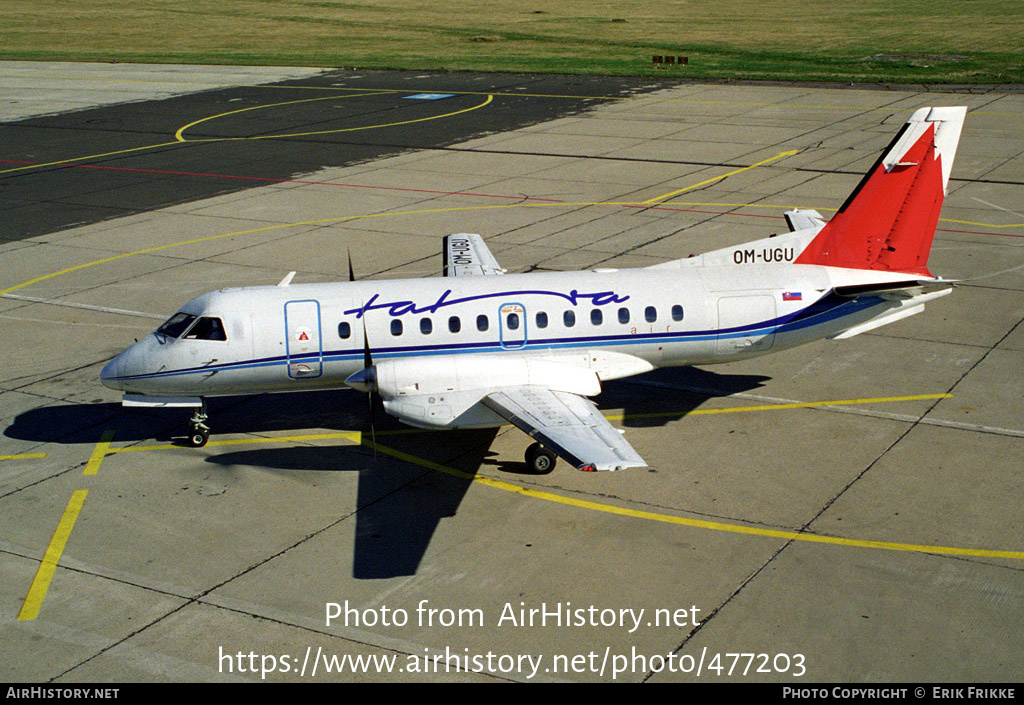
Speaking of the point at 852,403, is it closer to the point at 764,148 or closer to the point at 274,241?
the point at 274,241

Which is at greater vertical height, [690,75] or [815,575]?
[690,75]

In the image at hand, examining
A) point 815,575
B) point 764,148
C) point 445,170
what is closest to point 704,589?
point 815,575

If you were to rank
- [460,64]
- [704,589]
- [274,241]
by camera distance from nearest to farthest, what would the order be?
[704,589] < [274,241] < [460,64]

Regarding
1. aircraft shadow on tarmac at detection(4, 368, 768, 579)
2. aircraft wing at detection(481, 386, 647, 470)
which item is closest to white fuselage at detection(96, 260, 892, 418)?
aircraft wing at detection(481, 386, 647, 470)

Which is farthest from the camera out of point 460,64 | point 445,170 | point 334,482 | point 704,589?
point 460,64

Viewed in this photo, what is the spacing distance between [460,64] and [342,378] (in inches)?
2595

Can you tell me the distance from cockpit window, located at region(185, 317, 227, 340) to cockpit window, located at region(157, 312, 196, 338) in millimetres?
195

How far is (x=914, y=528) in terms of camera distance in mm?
18438

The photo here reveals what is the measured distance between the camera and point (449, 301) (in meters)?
22.4

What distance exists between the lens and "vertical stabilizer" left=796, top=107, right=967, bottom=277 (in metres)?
23.6

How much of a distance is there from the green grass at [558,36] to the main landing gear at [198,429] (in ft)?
194

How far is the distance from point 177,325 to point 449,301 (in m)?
6.16

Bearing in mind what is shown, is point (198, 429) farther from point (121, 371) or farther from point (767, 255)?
point (767, 255)

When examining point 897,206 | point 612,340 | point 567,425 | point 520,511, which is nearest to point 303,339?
point 520,511
